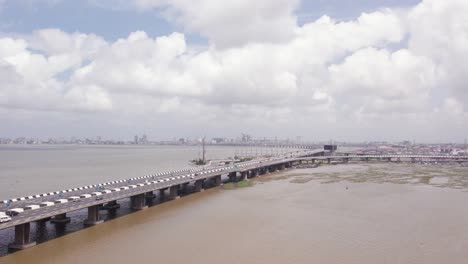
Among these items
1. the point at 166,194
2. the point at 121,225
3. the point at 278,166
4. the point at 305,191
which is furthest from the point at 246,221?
the point at 278,166

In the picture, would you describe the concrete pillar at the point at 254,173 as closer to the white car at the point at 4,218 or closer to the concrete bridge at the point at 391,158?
the concrete bridge at the point at 391,158

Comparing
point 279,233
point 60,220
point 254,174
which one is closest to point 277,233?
point 279,233

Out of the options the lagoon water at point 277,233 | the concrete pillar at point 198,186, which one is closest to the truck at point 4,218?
the lagoon water at point 277,233

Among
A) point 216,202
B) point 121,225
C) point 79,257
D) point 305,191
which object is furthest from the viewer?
point 305,191

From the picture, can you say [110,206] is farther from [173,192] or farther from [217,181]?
[217,181]

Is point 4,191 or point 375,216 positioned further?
point 4,191

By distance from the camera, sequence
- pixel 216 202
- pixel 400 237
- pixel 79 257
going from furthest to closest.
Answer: pixel 216 202 < pixel 400 237 < pixel 79 257

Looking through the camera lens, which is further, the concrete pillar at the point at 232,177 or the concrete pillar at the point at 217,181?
the concrete pillar at the point at 232,177

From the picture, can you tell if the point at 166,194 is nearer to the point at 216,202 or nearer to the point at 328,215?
the point at 216,202
